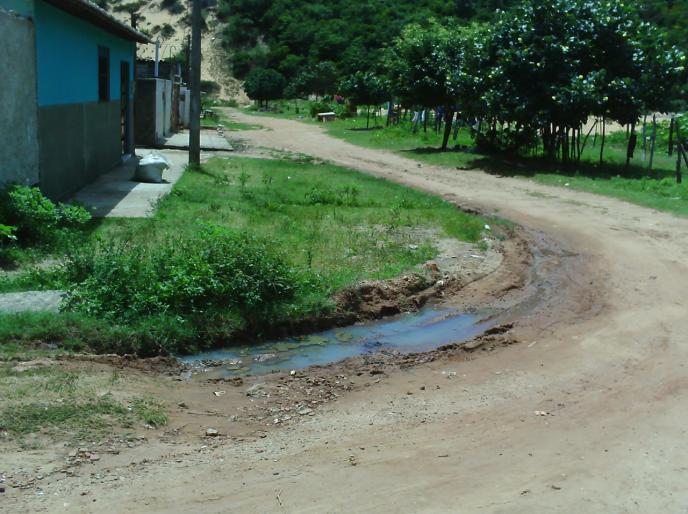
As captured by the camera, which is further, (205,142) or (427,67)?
(205,142)

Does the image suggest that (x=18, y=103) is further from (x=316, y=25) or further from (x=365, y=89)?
(x=316, y=25)

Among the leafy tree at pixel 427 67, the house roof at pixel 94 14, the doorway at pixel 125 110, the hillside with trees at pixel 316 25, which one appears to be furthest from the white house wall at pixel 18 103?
the hillside with trees at pixel 316 25

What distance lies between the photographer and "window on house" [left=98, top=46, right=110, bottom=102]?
17672 mm

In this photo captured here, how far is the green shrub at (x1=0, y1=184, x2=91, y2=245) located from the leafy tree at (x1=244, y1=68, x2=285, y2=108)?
5773 centimetres

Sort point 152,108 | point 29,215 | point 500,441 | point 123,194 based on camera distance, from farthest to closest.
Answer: point 152,108 → point 123,194 → point 29,215 → point 500,441

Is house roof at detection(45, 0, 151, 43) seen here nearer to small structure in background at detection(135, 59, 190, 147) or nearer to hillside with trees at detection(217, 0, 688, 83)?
small structure in background at detection(135, 59, 190, 147)

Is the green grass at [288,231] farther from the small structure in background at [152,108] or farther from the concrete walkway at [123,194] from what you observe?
the small structure in background at [152,108]

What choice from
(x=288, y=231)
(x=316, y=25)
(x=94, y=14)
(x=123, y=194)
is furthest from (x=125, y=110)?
(x=316, y=25)

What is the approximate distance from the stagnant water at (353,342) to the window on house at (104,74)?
1143cm

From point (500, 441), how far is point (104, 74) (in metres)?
15.5

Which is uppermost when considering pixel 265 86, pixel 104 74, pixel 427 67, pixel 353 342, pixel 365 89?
pixel 265 86

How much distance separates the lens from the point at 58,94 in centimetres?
1320

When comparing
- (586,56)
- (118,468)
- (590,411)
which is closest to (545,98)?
(586,56)

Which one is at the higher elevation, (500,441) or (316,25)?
(316,25)
